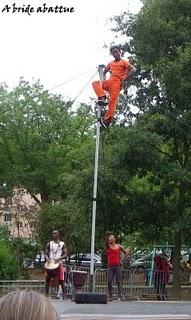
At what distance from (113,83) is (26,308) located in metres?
14.5

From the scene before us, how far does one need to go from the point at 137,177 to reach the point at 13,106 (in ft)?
75.1

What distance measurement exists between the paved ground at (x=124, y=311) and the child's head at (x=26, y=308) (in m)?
8.53

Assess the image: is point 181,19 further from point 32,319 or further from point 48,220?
point 32,319

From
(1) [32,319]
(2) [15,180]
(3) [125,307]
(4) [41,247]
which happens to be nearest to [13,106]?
(2) [15,180]

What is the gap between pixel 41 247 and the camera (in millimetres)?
31766

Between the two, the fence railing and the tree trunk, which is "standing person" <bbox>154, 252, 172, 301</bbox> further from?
the tree trunk

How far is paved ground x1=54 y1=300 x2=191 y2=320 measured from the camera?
1124 cm

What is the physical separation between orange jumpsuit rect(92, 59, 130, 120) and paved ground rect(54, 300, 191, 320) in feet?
16.9

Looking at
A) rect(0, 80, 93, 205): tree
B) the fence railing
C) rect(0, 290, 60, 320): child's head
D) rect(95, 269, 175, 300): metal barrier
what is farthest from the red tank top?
rect(0, 80, 93, 205): tree

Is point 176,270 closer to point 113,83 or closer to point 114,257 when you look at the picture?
point 114,257

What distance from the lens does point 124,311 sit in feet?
40.4

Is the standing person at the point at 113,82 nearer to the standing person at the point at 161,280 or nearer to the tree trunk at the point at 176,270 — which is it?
the standing person at the point at 161,280

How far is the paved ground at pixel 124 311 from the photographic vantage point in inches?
443

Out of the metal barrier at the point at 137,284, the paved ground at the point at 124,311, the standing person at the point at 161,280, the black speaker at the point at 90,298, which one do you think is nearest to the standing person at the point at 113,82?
the metal barrier at the point at 137,284
